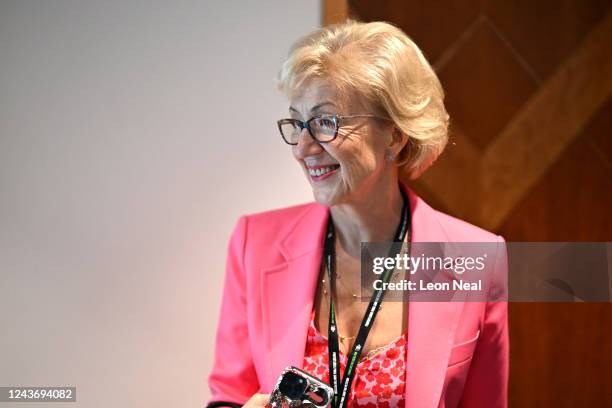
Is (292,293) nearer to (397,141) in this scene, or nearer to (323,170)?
(323,170)

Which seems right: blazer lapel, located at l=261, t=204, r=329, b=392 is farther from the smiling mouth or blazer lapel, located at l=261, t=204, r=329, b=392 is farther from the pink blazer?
the smiling mouth

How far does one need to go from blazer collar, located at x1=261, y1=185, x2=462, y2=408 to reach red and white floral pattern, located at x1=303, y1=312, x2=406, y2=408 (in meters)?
0.03

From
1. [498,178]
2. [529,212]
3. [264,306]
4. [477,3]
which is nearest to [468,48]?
[477,3]

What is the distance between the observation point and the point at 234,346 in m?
2.00

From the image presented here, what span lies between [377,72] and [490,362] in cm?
92

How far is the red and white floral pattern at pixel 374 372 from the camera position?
5.92 feet

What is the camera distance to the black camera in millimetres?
1630

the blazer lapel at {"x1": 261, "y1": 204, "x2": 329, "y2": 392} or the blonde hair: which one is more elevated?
the blonde hair

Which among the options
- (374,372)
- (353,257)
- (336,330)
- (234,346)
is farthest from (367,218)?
(234,346)

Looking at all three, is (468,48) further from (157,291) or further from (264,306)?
(157,291)

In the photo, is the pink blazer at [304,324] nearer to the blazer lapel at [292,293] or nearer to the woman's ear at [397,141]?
the blazer lapel at [292,293]

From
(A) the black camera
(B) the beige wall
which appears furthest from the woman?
(B) the beige wall

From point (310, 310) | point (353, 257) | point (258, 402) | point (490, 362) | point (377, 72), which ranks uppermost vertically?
point (377, 72)

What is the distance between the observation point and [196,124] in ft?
7.67
